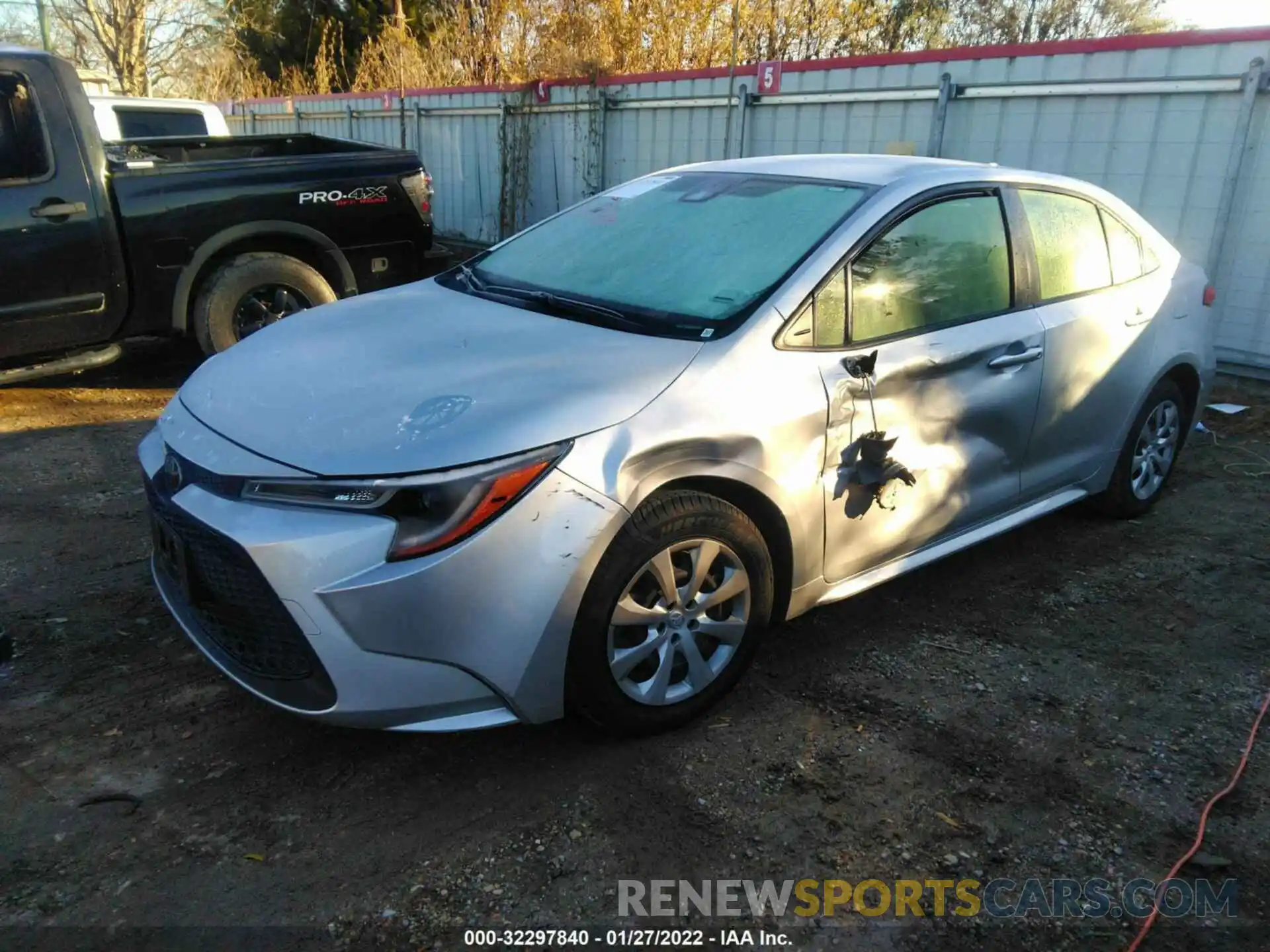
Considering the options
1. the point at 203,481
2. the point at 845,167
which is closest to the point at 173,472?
the point at 203,481

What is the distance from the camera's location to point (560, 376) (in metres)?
2.71

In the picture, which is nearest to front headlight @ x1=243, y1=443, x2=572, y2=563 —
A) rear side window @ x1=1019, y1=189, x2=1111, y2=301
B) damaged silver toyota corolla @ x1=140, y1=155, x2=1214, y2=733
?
damaged silver toyota corolla @ x1=140, y1=155, x2=1214, y2=733

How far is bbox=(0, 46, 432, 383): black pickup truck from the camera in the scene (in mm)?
5465

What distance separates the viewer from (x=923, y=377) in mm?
3307

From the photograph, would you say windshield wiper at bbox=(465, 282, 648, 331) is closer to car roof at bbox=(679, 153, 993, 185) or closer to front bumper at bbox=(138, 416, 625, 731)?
front bumper at bbox=(138, 416, 625, 731)

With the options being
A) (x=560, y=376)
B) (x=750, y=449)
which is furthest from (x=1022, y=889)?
(x=560, y=376)

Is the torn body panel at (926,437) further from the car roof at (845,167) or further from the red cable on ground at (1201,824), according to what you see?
the red cable on ground at (1201,824)

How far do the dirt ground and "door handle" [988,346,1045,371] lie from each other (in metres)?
0.98

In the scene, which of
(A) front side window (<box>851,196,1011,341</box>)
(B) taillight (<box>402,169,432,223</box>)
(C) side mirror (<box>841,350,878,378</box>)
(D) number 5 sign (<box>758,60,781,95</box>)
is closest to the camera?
(C) side mirror (<box>841,350,878,378</box>)

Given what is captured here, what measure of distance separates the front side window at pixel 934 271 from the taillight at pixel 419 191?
463cm

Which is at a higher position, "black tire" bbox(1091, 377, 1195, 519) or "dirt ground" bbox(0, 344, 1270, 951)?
"black tire" bbox(1091, 377, 1195, 519)

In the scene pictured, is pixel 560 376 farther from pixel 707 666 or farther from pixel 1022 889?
pixel 1022 889

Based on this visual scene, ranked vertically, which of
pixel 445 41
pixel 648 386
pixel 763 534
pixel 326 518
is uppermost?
pixel 445 41

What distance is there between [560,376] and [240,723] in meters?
1.45
